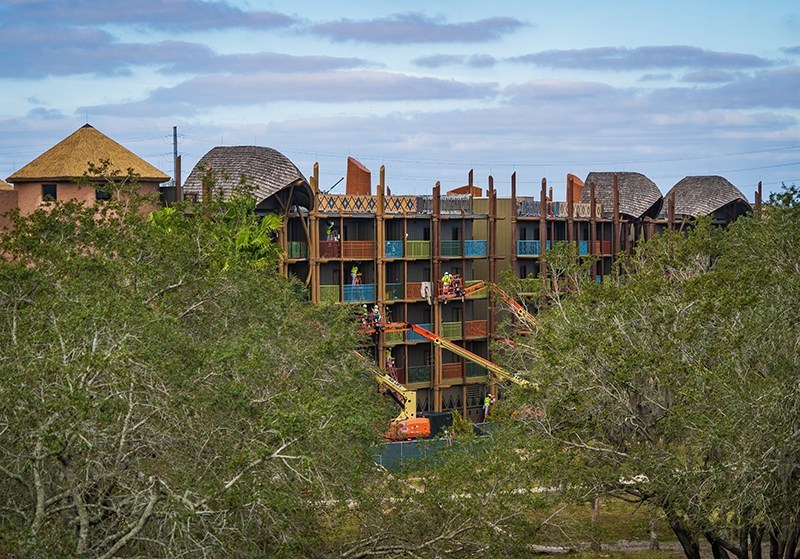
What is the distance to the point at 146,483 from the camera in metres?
A: 23.9

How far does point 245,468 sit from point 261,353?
5640 mm

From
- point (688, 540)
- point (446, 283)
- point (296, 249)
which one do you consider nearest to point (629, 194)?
point (446, 283)

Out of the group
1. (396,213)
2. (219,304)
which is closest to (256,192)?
(396,213)

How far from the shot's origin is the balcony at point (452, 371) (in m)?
73.8

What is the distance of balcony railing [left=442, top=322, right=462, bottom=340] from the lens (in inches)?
2952

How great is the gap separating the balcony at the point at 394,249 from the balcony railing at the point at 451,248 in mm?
3566

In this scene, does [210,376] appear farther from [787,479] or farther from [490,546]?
[787,479]

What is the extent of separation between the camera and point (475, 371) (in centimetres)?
7581

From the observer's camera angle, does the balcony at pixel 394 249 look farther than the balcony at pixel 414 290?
No

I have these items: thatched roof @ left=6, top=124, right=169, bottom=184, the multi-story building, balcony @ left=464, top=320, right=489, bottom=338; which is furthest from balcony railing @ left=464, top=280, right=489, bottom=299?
thatched roof @ left=6, top=124, right=169, bottom=184

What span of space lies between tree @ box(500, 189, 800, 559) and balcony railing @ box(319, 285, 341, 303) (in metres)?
31.7

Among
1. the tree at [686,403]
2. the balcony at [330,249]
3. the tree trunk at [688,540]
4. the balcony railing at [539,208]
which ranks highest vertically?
the balcony railing at [539,208]

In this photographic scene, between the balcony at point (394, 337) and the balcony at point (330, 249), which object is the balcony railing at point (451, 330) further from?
the balcony at point (330, 249)

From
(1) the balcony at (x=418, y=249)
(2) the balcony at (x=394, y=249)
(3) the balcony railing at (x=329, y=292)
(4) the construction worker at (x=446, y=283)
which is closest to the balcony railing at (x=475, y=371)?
(4) the construction worker at (x=446, y=283)
